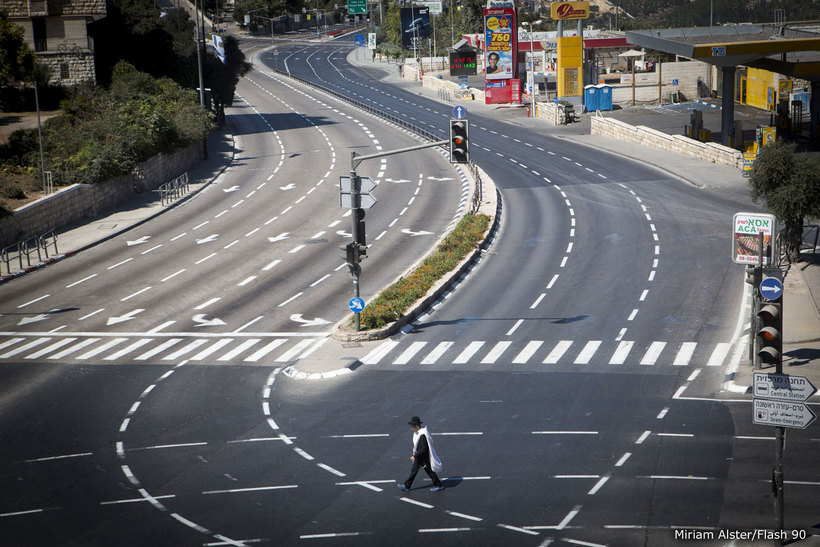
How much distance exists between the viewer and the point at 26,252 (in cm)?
4516

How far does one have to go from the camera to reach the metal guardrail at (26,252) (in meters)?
43.9

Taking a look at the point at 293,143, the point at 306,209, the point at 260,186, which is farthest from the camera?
the point at 293,143

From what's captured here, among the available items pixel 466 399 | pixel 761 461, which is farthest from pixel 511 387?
pixel 761 461

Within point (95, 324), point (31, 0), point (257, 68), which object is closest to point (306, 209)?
point (95, 324)

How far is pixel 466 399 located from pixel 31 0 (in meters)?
58.6

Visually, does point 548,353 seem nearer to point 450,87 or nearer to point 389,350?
point 389,350

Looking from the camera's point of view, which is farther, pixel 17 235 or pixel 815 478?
pixel 17 235

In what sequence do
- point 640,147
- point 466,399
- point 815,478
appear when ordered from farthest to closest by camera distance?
point 640,147 → point 466,399 → point 815,478

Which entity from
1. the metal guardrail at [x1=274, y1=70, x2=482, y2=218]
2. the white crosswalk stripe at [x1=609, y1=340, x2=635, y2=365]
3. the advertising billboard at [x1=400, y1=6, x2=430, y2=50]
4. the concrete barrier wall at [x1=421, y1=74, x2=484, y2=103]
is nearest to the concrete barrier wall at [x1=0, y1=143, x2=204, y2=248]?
the metal guardrail at [x1=274, y1=70, x2=482, y2=218]

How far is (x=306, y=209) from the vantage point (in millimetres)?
54688

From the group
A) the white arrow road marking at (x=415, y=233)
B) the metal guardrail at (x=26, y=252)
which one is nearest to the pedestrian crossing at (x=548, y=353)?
the white arrow road marking at (x=415, y=233)

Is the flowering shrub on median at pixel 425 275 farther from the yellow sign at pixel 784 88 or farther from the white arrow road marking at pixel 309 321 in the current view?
the yellow sign at pixel 784 88

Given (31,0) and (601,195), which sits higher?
(31,0)

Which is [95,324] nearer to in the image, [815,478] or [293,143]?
[815,478]
